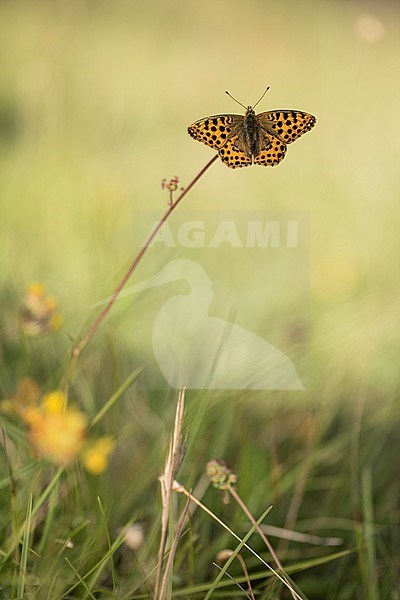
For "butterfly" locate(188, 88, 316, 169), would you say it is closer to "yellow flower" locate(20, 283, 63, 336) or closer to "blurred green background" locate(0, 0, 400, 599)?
"blurred green background" locate(0, 0, 400, 599)

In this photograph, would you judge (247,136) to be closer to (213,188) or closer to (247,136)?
(247,136)

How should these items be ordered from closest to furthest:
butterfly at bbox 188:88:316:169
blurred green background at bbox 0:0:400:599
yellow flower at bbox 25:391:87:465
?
butterfly at bbox 188:88:316:169 → yellow flower at bbox 25:391:87:465 → blurred green background at bbox 0:0:400:599

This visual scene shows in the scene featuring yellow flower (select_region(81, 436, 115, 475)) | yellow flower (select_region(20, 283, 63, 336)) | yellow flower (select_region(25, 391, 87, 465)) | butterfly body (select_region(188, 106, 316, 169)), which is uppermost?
butterfly body (select_region(188, 106, 316, 169))

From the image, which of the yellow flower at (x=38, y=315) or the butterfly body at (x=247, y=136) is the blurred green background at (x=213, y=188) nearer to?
the yellow flower at (x=38, y=315)

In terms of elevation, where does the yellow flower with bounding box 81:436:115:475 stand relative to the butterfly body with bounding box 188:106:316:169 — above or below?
below

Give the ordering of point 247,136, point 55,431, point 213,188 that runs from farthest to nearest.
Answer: point 213,188, point 55,431, point 247,136

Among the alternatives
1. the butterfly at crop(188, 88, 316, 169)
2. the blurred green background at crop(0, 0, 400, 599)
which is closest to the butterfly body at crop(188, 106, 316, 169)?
the butterfly at crop(188, 88, 316, 169)

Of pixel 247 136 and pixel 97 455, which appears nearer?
pixel 247 136

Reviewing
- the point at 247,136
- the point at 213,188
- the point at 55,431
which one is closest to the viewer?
the point at 247,136

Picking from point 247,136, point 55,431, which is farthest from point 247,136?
point 55,431
